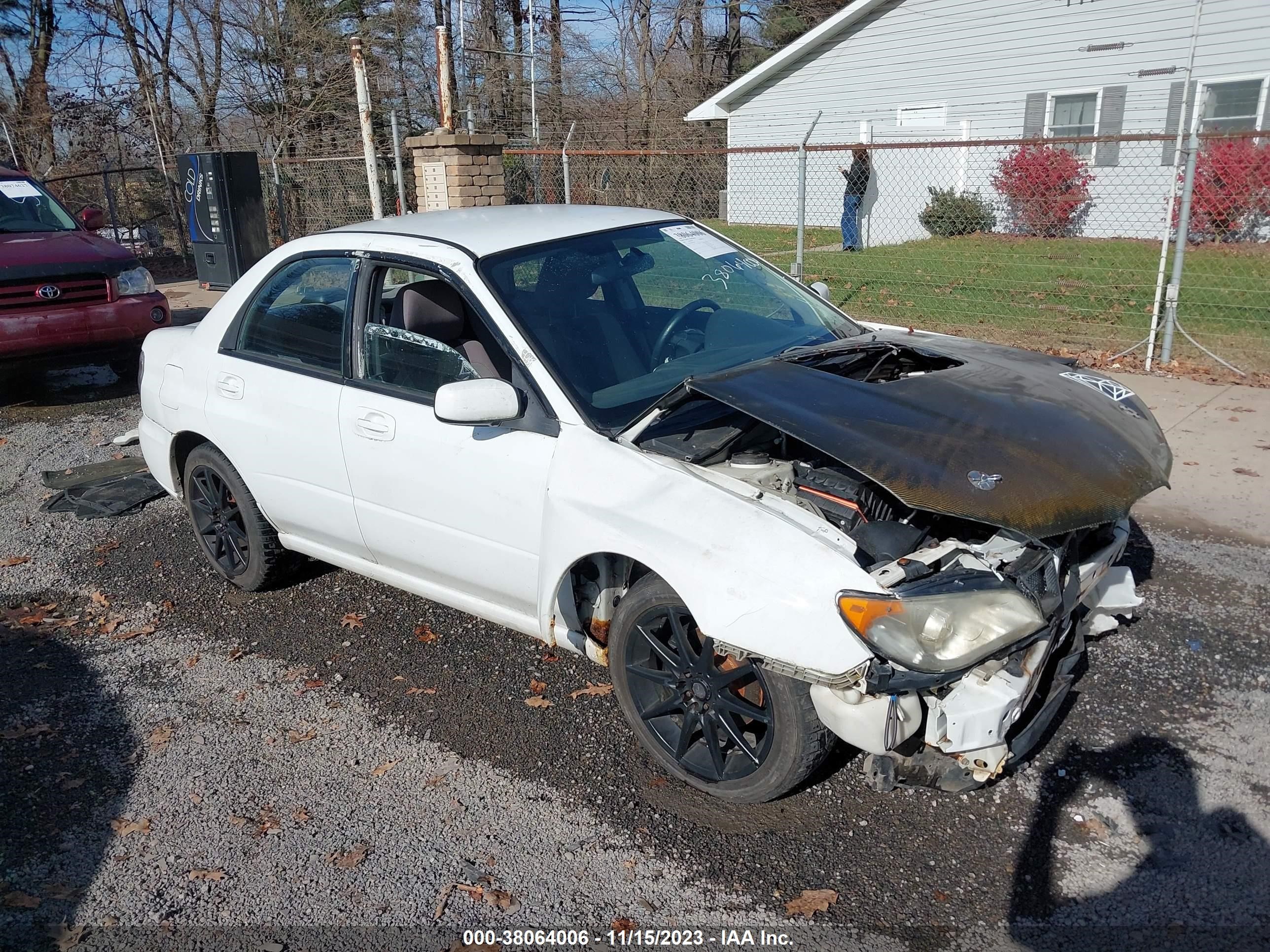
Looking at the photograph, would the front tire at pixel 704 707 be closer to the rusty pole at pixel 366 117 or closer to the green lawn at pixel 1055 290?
the green lawn at pixel 1055 290

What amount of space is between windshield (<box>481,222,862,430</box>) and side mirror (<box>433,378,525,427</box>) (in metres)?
0.23

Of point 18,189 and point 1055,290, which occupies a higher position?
point 18,189

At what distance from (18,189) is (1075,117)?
1628 centimetres

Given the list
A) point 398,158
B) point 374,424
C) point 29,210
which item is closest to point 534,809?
point 374,424

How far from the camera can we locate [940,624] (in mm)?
2736

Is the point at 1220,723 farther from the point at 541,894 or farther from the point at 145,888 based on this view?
the point at 145,888

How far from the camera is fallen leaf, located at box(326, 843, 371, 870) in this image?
3061 mm

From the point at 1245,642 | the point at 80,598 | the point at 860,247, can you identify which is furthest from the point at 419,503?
the point at 860,247

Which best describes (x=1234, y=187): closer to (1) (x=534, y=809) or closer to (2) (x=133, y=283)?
(2) (x=133, y=283)

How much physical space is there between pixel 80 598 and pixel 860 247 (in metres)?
15.0

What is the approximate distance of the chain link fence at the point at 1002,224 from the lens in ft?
32.2

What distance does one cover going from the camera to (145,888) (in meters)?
3.00

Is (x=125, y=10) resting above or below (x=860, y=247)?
above

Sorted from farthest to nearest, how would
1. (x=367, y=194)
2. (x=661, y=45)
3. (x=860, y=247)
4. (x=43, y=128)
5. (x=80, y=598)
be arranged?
(x=661, y=45), (x=43, y=128), (x=860, y=247), (x=367, y=194), (x=80, y=598)
